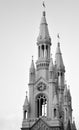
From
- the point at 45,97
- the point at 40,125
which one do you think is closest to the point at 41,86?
the point at 45,97

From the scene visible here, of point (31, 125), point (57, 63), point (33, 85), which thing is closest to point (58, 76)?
point (57, 63)

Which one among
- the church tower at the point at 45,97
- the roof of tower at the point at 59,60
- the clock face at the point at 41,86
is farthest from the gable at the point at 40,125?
the roof of tower at the point at 59,60

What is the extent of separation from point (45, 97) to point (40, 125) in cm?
661

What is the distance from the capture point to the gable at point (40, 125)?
84.3 m

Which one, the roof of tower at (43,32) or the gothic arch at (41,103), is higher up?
the roof of tower at (43,32)

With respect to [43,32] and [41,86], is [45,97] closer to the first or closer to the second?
[41,86]

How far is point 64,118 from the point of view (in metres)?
89.3

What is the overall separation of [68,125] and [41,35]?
69.2 ft

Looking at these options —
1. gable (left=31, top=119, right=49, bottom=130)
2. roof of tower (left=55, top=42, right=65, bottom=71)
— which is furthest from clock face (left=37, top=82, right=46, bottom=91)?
roof of tower (left=55, top=42, right=65, bottom=71)

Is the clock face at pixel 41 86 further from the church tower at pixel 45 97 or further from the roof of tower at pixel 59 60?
the roof of tower at pixel 59 60

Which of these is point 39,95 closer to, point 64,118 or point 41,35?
point 64,118

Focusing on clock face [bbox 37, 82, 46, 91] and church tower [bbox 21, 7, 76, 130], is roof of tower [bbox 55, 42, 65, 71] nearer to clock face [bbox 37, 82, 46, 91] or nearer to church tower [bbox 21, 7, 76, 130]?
church tower [bbox 21, 7, 76, 130]

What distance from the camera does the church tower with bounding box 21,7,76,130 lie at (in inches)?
3346

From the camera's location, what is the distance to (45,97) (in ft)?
290
